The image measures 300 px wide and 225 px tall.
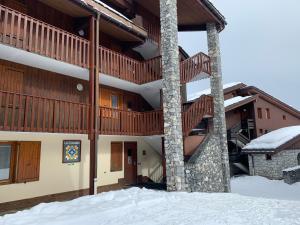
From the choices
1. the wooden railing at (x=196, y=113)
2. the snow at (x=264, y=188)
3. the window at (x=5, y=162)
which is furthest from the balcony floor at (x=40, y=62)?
the snow at (x=264, y=188)

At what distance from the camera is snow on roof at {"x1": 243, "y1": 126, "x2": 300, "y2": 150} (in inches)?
838

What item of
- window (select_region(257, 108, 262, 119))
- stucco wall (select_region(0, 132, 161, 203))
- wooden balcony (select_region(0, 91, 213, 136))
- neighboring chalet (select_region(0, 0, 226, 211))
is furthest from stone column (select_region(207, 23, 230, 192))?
window (select_region(257, 108, 262, 119))

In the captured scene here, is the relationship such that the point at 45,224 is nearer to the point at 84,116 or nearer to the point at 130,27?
the point at 84,116

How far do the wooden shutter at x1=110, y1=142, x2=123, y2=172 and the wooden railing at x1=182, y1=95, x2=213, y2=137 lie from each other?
3508 millimetres

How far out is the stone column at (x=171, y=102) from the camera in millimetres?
11016

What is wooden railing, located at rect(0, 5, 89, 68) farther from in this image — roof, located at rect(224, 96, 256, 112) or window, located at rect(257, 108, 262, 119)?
window, located at rect(257, 108, 262, 119)

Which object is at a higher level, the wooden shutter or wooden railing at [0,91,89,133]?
wooden railing at [0,91,89,133]

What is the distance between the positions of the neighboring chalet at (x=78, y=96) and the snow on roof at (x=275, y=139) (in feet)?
31.5

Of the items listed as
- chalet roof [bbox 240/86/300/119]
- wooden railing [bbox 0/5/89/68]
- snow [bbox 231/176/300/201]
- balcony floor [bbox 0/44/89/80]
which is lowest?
snow [bbox 231/176/300/201]

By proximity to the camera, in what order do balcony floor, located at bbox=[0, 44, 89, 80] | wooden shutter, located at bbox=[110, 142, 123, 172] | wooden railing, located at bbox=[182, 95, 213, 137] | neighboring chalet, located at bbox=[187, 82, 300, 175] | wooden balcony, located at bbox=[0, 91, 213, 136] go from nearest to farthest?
wooden balcony, located at bbox=[0, 91, 213, 136] < balcony floor, located at bbox=[0, 44, 89, 80] < wooden railing, located at bbox=[182, 95, 213, 137] < wooden shutter, located at bbox=[110, 142, 123, 172] < neighboring chalet, located at bbox=[187, 82, 300, 175]

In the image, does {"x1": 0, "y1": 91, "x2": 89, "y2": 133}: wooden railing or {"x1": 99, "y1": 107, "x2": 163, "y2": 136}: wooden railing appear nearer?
{"x1": 0, "y1": 91, "x2": 89, "y2": 133}: wooden railing

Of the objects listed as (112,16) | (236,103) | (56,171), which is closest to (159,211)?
(56,171)

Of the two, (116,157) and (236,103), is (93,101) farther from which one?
(236,103)

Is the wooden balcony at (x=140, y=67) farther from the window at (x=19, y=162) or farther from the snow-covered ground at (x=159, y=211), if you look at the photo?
the snow-covered ground at (x=159, y=211)
